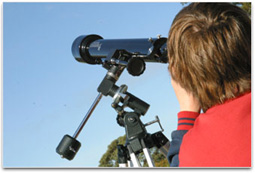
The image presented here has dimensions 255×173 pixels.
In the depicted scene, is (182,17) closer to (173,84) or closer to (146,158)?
(173,84)

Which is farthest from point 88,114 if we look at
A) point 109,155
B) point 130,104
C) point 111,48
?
point 109,155

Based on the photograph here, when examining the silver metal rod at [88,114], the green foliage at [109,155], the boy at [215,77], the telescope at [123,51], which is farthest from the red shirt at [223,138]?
the green foliage at [109,155]

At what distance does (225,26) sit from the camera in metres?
1.10

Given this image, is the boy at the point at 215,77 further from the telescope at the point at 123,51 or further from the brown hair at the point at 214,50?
the telescope at the point at 123,51

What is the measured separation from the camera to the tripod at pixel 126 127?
5.20ft

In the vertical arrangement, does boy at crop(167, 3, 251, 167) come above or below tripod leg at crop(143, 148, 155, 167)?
above

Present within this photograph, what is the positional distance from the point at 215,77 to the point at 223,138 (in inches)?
7.4

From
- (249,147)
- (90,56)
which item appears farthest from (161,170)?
(90,56)

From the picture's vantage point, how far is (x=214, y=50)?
43.1 inches

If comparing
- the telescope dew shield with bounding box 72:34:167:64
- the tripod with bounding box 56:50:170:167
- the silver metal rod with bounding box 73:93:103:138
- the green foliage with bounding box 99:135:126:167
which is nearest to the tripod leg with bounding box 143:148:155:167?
the tripod with bounding box 56:50:170:167

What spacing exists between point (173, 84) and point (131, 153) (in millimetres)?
477

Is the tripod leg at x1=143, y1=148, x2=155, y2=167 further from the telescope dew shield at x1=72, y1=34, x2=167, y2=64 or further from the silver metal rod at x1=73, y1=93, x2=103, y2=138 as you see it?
the telescope dew shield at x1=72, y1=34, x2=167, y2=64

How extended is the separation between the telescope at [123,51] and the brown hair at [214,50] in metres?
0.51

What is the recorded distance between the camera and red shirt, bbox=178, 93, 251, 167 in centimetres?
105
